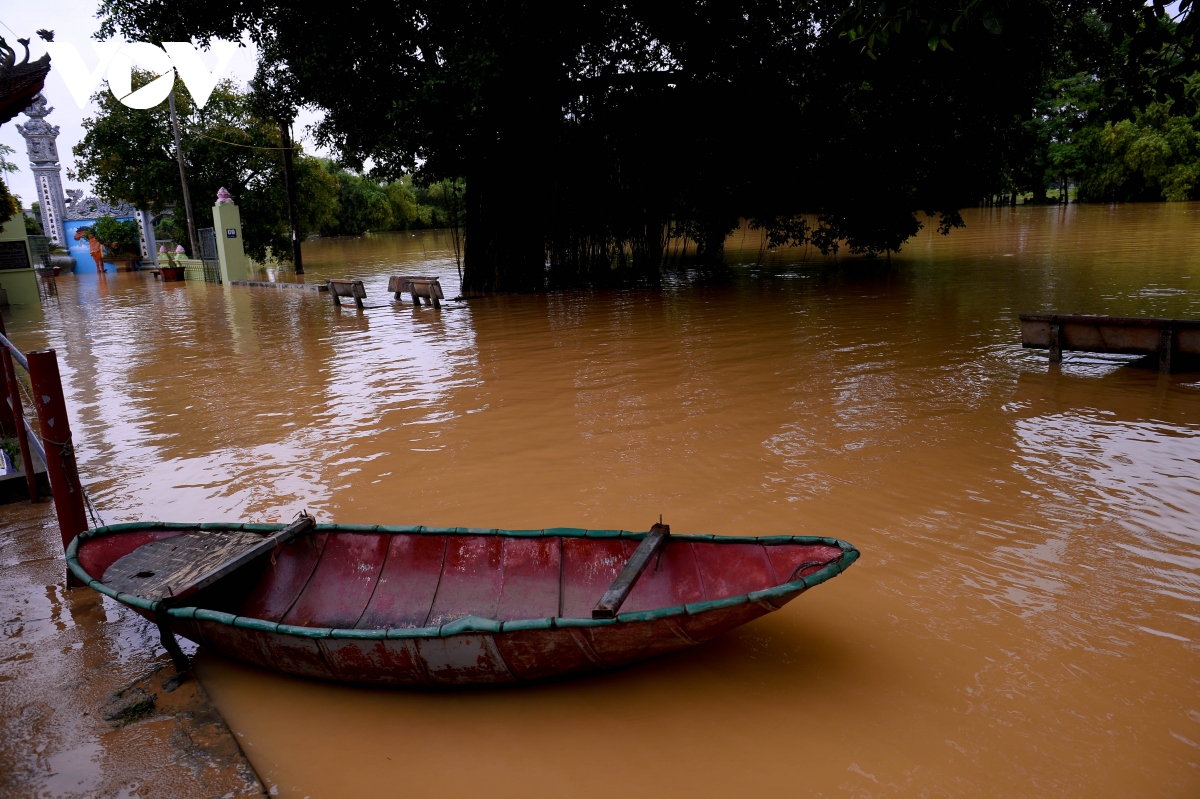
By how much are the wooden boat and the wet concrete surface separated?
31cm

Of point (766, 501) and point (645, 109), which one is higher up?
point (645, 109)

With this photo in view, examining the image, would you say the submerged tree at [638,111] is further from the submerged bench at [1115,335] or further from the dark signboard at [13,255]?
the dark signboard at [13,255]

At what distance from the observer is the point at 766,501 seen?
5.18 m

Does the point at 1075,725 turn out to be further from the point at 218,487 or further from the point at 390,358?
the point at 390,358

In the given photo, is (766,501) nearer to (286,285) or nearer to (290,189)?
(286,285)

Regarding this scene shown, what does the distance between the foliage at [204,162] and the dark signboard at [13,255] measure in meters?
9.06

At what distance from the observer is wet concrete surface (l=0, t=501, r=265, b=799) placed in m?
2.91

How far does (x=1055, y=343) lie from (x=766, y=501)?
194 inches

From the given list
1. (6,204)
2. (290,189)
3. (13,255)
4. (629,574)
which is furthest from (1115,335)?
(290,189)

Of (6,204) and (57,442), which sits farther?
(6,204)

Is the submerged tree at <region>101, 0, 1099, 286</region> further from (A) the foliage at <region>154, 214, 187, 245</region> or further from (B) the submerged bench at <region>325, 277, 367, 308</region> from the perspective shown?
(A) the foliage at <region>154, 214, 187, 245</region>

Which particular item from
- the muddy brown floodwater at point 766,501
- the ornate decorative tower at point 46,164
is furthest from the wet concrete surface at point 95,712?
the ornate decorative tower at point 46,164

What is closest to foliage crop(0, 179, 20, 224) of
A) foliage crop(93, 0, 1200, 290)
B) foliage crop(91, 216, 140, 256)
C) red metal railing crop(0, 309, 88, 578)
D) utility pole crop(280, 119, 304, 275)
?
foliage crop(93, 0, 1200, 290)

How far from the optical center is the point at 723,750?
2992 mm
